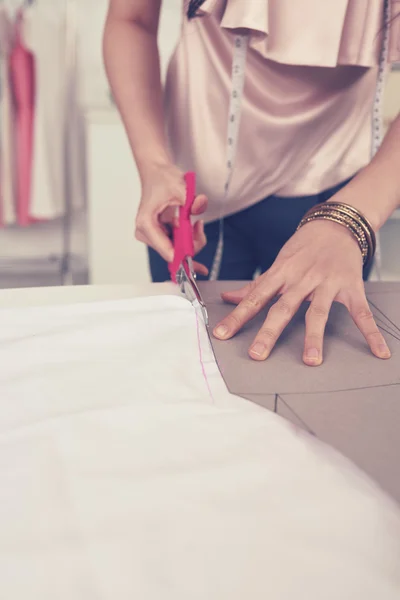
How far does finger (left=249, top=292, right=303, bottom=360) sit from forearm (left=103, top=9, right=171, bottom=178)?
0.99 ft

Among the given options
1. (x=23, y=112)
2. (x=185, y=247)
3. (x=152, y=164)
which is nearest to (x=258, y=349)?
(x=185, y=247)

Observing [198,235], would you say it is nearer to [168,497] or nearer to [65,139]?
[168,497]

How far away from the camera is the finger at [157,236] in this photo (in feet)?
1.80

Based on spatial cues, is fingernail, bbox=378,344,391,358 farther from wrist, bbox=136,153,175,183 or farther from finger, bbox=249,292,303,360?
wrist, bbox=136,153,175,183

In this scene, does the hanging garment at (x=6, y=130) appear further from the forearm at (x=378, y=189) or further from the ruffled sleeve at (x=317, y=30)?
the forearm at (x=378, y=189)

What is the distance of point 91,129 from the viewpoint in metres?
1.52

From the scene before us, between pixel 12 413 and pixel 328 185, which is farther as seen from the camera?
pixel 328 185

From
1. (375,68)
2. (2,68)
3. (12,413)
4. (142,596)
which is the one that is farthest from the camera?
(2,68)

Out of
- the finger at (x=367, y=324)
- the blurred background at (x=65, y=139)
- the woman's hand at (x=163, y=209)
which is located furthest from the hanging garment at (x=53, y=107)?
the finger at (x=367, y=324)

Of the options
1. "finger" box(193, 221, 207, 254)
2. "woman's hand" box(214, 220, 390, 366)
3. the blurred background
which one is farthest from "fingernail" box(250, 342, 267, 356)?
the blurred background

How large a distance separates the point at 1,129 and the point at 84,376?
55.5 inches

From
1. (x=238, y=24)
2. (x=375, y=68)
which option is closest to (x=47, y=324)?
(x=238, y=24)

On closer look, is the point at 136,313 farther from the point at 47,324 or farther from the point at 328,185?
the point at 328,185

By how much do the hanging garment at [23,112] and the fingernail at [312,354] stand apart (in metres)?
1.42
